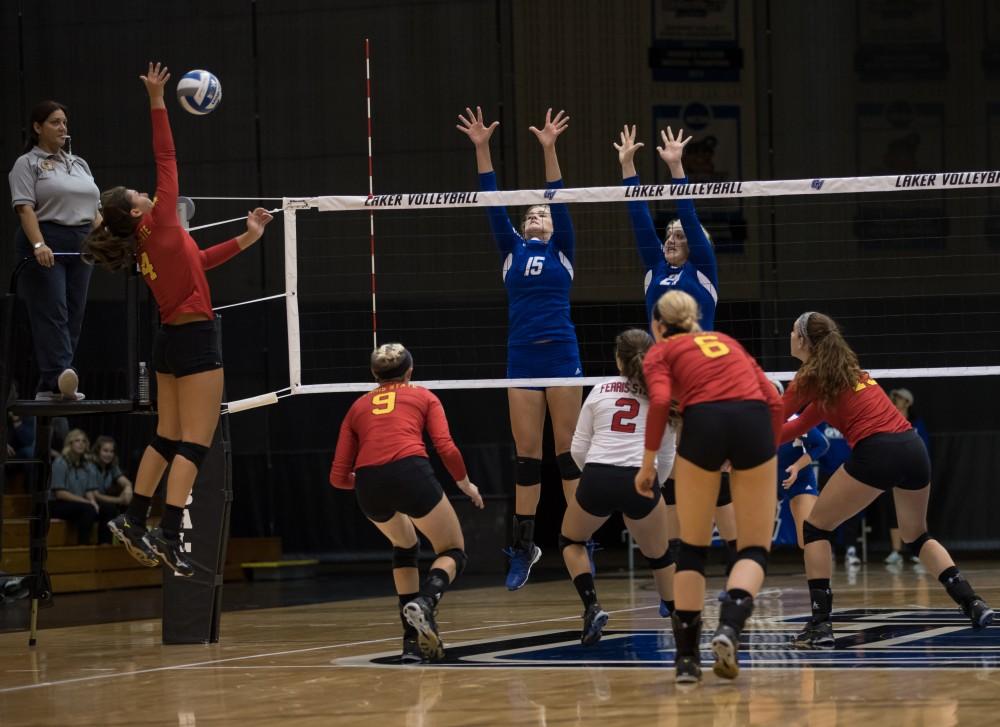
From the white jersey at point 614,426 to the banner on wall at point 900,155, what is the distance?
8427 mm

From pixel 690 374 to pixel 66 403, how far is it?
4290 mm

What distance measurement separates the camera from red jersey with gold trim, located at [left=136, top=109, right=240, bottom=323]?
7.01 m

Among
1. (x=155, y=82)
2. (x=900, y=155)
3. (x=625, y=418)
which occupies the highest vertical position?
(x=900, y=155)

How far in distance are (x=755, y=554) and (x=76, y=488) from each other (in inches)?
376

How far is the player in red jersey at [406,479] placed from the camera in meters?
7.11

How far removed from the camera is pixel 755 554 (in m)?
6.09

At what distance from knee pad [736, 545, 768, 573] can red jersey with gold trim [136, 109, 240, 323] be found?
2.89 metres

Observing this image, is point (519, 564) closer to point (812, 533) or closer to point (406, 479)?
point (406, 479)

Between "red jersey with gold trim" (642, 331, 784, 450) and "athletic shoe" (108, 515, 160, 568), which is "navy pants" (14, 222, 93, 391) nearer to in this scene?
"athletic shoe" (108, 515, 160, 568)

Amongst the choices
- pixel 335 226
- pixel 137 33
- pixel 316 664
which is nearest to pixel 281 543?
pixel 335 226

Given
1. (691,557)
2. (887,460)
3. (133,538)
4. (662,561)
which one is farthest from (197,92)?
(887,460)

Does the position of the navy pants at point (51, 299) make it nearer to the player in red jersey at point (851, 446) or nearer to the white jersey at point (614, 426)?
the white jersey at point (614, 426)

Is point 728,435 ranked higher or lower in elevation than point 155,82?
lower

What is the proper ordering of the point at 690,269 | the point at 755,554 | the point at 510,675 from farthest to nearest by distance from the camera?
1. the point at 690,269
2. the point at 510,675
3. the point at 755,554
